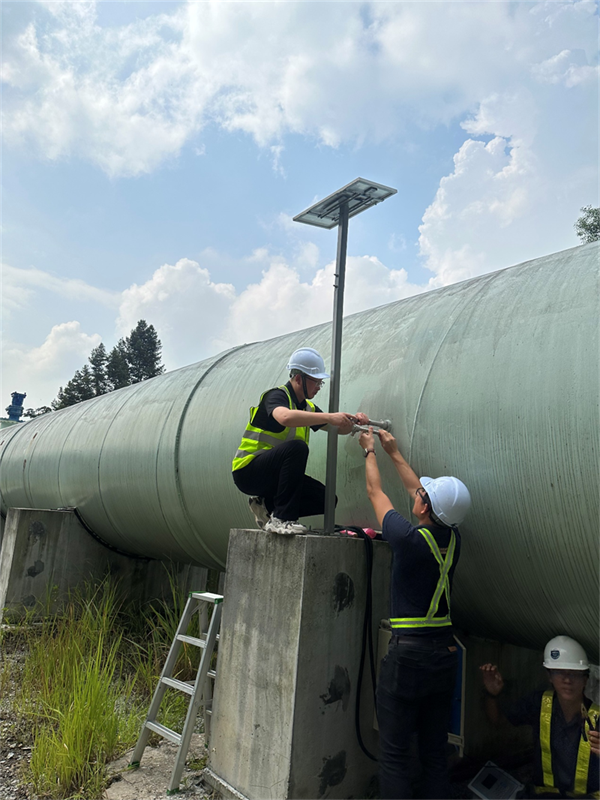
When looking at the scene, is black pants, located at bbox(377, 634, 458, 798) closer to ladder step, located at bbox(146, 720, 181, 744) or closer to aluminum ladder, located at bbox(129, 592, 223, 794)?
aluminum ladder, located at bbox(129, 592, 223, 794)

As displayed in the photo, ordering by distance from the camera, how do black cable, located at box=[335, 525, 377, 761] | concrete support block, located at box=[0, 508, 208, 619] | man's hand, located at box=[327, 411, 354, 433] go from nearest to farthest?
black cable, located at box=[335, 525, 377, 761] → man's hand, located at box=[327, 411, 354, 433] → concrete support block, located at box=[0, 508, 208, 619]

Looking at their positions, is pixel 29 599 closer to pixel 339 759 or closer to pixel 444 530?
pixel 339 759

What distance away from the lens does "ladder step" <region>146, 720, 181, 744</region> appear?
3.87 m

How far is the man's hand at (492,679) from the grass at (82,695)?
84.6 inches

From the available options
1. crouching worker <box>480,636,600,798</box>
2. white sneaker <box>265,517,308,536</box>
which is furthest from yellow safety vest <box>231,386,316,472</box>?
crouching worker <box>480,636,600,798</box>

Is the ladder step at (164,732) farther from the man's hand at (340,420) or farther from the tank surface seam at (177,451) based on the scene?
the man's hand at (340,420)

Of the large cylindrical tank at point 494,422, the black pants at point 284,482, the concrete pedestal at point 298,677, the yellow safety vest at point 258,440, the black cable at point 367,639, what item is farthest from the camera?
the yellow safety vest at point 258,440

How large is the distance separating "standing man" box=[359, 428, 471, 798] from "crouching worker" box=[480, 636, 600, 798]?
0.48 metres

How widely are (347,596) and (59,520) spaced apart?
17.5 ft

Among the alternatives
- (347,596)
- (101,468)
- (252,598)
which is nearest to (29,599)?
(101,468)

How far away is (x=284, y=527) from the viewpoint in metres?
3.45

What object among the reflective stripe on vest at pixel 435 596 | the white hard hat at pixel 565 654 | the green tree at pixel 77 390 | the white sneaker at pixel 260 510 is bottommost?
the white hard hat at pixel 565 654

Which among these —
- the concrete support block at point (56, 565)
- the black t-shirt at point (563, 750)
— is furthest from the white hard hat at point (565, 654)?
the concrete support block at point (56, 565)

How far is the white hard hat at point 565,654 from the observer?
9.93ft
